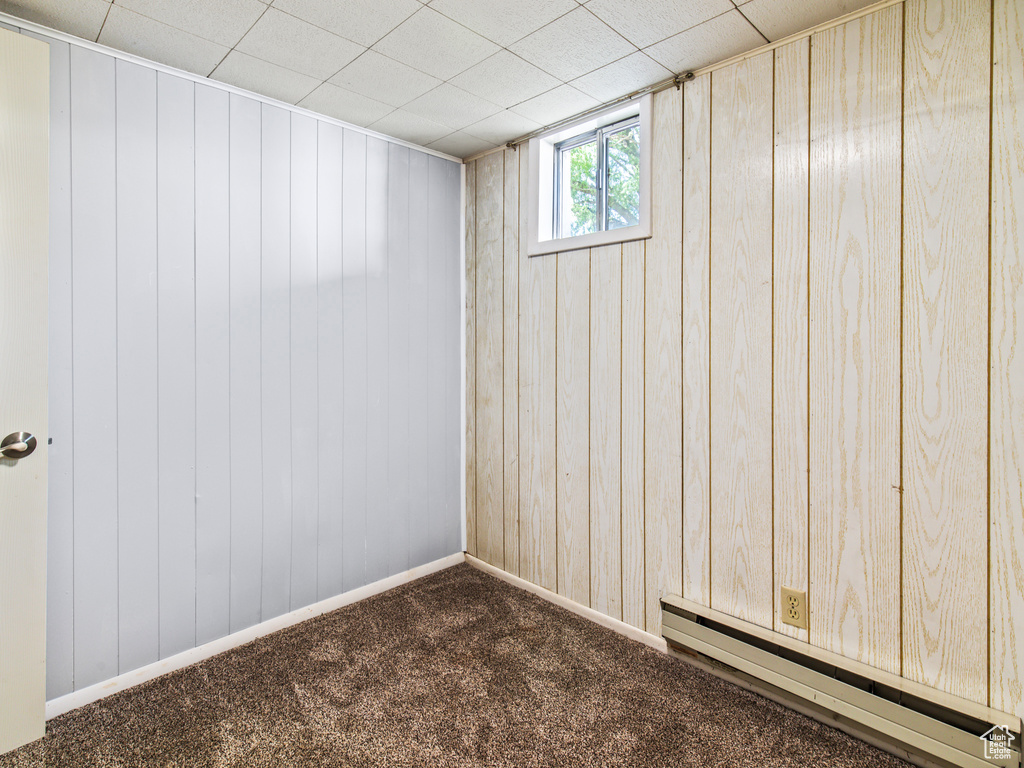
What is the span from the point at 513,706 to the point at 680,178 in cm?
193

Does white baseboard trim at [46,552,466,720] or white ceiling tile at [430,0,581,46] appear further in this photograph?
white baseboard trim at [46,552,466,720]

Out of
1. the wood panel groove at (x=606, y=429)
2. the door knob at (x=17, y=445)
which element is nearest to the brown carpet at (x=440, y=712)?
the wood panel groove at (x=606, y=429)

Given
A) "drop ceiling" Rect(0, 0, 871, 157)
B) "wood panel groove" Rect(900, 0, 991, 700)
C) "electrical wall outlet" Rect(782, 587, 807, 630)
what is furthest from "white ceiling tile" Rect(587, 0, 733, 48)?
"electrical wall outlet" Rect(782, 587, 807, 630)

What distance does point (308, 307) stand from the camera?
223 cm

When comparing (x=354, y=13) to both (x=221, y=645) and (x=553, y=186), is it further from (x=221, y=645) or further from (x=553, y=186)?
(x=221, y=645)

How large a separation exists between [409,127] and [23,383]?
1.72 metres

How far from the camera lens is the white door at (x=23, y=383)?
149 centimetres

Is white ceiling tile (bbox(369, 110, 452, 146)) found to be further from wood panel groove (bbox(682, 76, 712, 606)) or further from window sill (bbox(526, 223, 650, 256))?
wood panel groove (bbox(682, 76, 712, 606))

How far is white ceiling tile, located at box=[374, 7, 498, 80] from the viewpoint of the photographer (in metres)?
1.60

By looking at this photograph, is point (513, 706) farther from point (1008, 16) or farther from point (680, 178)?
point (1008, 16)

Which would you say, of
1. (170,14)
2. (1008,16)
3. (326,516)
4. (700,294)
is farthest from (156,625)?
(1008,16)

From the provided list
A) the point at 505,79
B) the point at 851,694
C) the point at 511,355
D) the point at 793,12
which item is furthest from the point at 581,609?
the point at 793,12

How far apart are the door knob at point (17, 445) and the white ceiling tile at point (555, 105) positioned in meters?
2.01

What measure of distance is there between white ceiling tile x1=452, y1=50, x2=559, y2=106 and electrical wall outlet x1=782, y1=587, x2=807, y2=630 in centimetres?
→ 197
